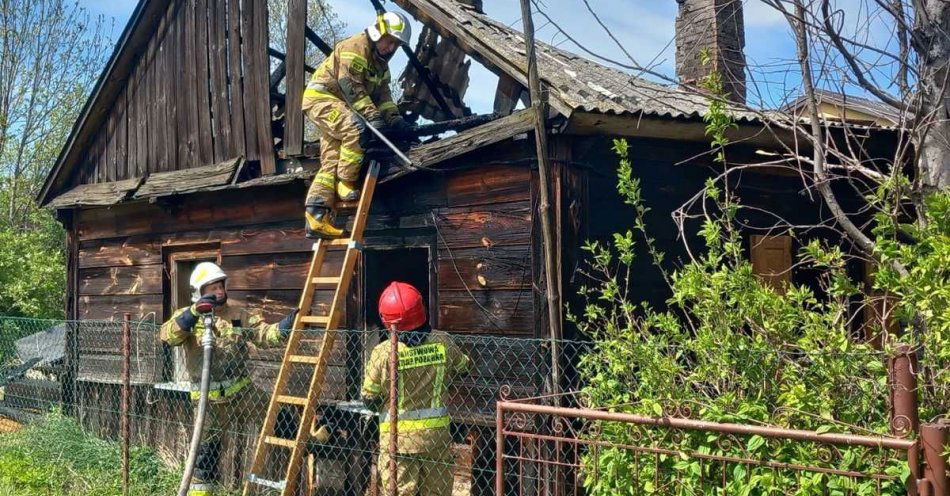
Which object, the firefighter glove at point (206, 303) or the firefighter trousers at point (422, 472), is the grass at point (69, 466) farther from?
the firefighter trousers at point (422, 472)

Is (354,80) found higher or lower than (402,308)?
higher

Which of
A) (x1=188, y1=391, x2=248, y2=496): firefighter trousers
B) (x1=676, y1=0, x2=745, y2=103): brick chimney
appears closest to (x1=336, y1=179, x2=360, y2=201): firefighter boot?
(x1=188, y1=391, x2=248, y2=496): firefighter trousers

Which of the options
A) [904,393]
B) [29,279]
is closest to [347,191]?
[904,393]

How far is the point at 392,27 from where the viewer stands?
6.47m

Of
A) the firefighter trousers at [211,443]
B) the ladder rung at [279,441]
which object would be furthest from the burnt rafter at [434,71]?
the ladder rung at [279,441]

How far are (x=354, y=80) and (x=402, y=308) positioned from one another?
2.08 meters

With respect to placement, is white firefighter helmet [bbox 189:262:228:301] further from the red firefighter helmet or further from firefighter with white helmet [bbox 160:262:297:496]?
the red firefighter helmet

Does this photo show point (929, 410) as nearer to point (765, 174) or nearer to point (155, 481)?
point (765, 174)

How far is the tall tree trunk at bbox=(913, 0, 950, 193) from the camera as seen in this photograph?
402cm

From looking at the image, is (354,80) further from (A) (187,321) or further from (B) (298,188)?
(A) (187,321)

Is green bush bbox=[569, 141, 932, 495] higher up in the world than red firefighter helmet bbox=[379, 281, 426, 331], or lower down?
lower down

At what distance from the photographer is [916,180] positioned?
4.18 m

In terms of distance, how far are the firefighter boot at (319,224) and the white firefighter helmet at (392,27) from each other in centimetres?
132

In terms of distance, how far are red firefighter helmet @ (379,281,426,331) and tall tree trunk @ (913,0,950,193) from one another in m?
2.83
